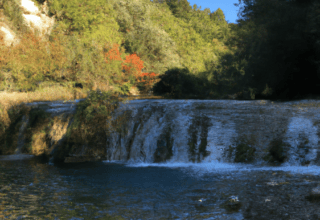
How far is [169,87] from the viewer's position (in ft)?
87.8

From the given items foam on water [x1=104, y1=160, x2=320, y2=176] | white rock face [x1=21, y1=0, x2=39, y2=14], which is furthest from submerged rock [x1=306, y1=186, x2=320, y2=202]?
white rock face [x1=21, y1=0, x2=39, y2=14]

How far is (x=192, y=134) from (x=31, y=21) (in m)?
24.4

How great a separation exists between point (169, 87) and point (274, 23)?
1141 cm

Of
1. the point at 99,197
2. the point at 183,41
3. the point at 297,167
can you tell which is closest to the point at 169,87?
the point at 297,167

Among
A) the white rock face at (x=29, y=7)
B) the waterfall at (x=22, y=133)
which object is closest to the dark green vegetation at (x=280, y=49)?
the waterfall at (x=22, y=133)

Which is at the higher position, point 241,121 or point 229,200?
point 241,121

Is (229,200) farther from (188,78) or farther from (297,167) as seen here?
(188,78)

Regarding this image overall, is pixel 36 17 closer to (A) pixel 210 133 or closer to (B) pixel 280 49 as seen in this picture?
(B) pixel 280 49

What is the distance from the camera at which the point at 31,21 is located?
29.4 metres

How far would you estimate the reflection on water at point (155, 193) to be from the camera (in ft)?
17.8

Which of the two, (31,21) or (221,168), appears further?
(31,21)

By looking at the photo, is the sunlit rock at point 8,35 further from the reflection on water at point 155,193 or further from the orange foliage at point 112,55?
the reflection on water at point 155,193

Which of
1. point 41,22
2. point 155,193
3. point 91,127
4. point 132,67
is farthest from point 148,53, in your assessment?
point 155,193

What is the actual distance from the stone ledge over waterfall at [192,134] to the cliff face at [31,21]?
16.2 meters
